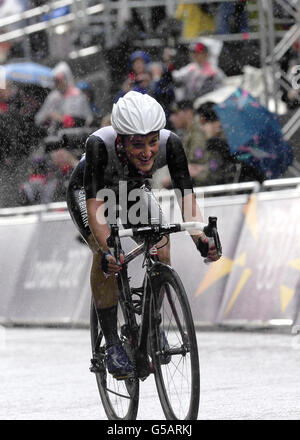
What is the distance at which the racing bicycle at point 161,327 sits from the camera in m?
6.04

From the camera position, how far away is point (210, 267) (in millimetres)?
12227

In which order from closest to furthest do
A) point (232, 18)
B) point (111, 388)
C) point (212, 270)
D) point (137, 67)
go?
point (111, 388) → point (212, 270) → point (137, 67) → point (232, 18)

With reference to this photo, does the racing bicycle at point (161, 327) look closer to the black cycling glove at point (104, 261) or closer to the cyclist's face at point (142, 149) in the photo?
the black cycling glove at point (104, 261)

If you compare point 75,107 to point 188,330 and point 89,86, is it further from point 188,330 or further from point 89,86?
point 188,330

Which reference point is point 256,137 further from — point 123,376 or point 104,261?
point 104,261

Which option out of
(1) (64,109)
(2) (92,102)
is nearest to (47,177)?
(1) (64,109)

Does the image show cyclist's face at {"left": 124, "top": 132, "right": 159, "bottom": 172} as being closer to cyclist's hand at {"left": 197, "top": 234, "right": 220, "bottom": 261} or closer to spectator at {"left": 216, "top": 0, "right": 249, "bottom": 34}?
cyclist's hand at {"left": 197, "top": 234, "right": 220, "bottom": 261}

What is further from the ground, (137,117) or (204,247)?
(137,117)

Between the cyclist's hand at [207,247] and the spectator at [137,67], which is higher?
the cyclist's hand at [207,247]

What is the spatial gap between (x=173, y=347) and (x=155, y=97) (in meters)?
7.20

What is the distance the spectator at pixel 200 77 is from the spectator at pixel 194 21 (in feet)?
2.11

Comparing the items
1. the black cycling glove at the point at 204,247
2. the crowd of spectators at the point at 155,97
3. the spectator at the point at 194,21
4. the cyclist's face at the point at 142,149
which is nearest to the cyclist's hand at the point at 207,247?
the black cycling glove at the point at 204,247

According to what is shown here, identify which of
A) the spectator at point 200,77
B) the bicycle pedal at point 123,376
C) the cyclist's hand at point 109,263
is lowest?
the spectator at point 200,77
